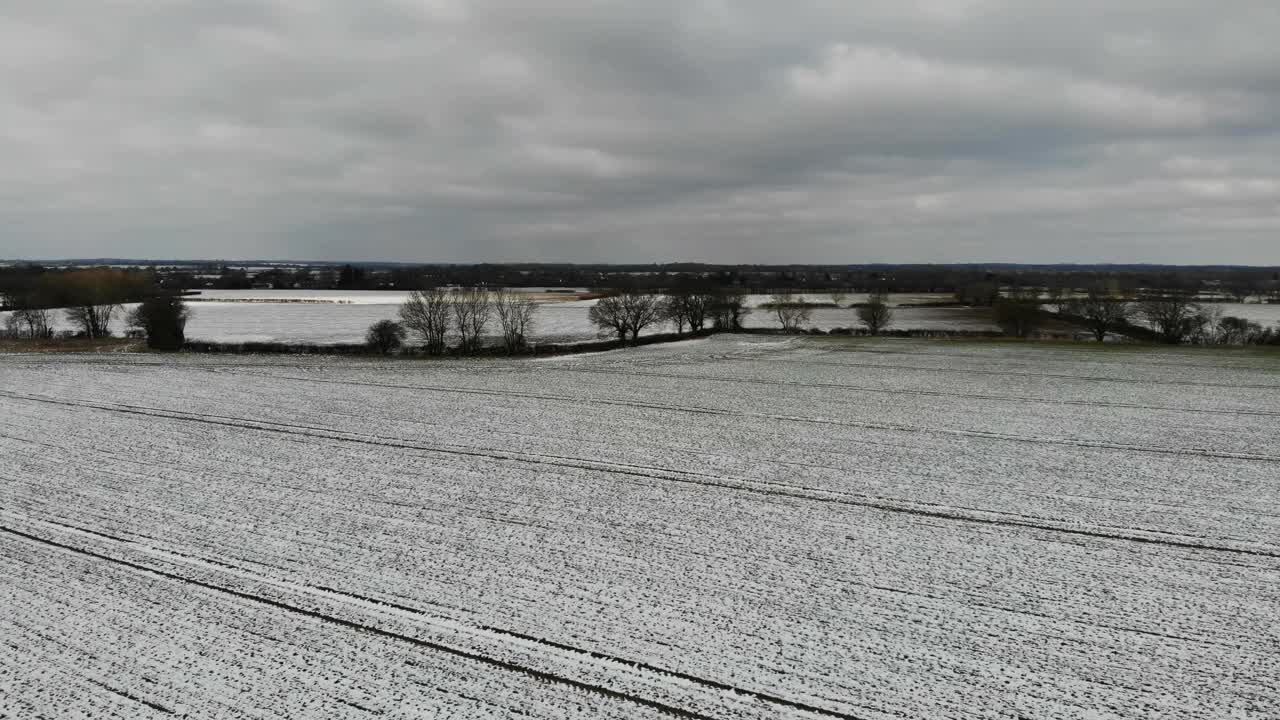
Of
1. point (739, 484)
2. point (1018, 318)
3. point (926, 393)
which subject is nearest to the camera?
point (739, 484)

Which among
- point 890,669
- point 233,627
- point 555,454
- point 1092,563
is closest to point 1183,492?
point 1092,563

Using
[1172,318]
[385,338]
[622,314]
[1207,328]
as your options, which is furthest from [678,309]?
[1207,328]

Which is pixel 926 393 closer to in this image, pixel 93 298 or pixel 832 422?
pixel 832 422

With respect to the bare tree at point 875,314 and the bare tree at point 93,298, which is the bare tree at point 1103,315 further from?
the bare tree at point 93,298

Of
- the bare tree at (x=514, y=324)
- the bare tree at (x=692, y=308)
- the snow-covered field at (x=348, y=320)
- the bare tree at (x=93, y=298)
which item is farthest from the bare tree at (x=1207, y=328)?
the bare tree at (x=93, y=298)

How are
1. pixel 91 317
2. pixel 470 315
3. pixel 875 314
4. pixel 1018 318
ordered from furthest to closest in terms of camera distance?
1. pixel 91 317
2. pixel 470 315
3. pixel 875 314
4. pixel 1018 318
